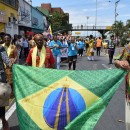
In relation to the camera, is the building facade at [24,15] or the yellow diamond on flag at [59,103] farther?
the building facade at [24,15]

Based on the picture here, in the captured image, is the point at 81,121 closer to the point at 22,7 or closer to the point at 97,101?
the point at 97,101

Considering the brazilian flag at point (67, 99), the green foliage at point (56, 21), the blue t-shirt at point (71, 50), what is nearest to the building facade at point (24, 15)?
the blue t-shirt at point (71, 50)

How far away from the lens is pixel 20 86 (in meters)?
4.95

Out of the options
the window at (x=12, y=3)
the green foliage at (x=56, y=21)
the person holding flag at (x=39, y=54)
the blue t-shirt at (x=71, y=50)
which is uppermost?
the window at (x=12, y=3)

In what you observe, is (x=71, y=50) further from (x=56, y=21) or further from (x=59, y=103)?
(x=56, y=21)

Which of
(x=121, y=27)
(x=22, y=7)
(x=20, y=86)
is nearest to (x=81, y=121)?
(x=20, y=86)

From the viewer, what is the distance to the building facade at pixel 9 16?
29048 millimetres

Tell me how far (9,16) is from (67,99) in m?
28.6

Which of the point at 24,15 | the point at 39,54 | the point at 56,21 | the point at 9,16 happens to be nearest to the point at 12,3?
the point at 9,16

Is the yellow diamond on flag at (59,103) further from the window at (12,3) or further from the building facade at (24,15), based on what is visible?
the building facade at (24,15)

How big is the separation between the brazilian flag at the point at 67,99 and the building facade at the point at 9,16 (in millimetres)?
23812

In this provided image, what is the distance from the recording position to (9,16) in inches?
1277

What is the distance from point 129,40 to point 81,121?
117 centimetres

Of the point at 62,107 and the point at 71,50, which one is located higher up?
the point at 62,107
